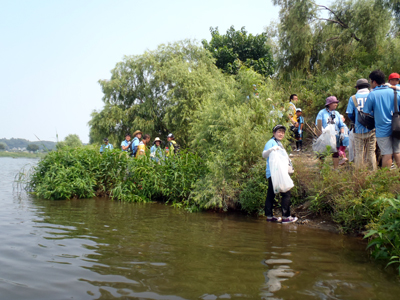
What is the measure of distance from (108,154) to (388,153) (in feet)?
26.5

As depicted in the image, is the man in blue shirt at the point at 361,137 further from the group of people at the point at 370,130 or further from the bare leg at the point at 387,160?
the bare leg at the point at 387,160

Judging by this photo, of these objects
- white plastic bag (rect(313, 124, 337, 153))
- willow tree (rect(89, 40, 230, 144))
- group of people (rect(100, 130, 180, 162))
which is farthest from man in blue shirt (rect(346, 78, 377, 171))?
willow tree (rect(89, 40, 230, 144))

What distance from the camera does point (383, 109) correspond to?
6.40 metres

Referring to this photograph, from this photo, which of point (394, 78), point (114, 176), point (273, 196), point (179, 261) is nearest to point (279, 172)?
point (273, 196)

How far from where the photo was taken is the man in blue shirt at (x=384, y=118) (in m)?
6.38

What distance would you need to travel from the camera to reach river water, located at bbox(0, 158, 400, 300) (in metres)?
3.42

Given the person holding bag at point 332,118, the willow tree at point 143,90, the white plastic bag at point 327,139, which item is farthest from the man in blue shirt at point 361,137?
the willow tree at point 143,90

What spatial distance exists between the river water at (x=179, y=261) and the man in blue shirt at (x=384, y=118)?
1834 millimetres

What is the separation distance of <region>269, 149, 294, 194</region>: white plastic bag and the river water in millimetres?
769

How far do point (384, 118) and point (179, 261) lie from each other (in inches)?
183

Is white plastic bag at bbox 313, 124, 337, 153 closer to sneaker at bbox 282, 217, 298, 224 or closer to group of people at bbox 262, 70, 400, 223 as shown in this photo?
group of people at bbox 262, 70, 400, 223

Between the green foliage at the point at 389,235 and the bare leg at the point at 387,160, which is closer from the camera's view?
the green foliage at the point at 389,235

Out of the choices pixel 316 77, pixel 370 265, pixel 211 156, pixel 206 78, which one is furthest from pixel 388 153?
pixel 206 78

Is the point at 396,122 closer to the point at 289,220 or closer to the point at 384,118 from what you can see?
the point at 384,118
